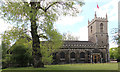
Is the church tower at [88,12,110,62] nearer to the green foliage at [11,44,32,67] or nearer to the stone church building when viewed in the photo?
the stone church building

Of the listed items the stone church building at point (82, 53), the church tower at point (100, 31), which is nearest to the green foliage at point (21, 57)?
the stone church building at point (82, 53)

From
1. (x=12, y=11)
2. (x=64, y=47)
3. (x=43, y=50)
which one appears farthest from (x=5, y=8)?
(x=64, y=47)

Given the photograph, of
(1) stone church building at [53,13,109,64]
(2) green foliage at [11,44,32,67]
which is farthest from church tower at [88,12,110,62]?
(2) green foliage at [11,44,32,67]

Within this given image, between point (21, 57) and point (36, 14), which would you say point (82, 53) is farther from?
point (36, 14)

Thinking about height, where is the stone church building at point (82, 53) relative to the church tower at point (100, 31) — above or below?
below

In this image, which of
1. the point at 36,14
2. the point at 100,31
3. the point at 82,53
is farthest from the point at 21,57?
the point at 100,31

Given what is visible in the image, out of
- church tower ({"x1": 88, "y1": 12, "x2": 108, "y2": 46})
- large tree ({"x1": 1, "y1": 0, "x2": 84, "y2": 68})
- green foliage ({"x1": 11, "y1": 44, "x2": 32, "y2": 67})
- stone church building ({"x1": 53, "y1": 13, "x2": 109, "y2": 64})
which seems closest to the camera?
large tree ({"x1": 1, "y1": 0, "x2": 84, "y2": 68})

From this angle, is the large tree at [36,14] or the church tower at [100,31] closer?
the large tree at [36,14]

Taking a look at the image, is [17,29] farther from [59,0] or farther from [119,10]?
[119,10]

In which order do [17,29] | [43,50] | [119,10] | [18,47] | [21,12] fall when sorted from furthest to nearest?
[18,47] → [43,50] → [119,10] → [17,29] → [21,12]

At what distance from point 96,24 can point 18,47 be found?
35.2m

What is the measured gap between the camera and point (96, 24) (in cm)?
4709

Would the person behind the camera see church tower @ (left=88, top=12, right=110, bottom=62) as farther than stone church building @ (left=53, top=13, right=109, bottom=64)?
Yes

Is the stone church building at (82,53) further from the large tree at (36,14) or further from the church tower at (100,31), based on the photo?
the large tree at (36,14)
